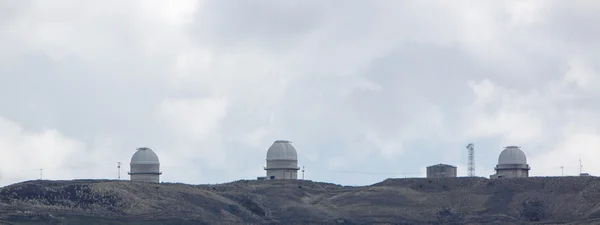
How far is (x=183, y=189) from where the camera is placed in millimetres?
141750

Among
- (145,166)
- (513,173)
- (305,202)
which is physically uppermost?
(145,166)

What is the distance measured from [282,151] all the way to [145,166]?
18.1 metres

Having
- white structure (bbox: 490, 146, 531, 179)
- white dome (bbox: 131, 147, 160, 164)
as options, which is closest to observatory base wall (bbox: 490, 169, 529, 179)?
white structure (bbox: 490, 146, 531, 179)

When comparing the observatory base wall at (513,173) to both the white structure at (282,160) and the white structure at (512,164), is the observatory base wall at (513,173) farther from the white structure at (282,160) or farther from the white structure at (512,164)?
the white structure at (282,160)

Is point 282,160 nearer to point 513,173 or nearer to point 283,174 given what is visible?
point 283,174

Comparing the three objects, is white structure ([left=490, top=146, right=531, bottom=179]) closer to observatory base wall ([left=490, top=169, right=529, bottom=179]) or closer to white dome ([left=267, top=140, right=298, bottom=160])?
observatory base wall ([left=490, top=169, right=529, bottom=179])

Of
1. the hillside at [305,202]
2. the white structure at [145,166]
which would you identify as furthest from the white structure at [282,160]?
the white structure at [145,166]

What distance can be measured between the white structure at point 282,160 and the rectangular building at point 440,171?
17873mm

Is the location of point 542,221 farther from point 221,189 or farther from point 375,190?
point 221,189

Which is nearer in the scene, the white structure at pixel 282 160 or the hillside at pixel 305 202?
the hillside at pixel 305 202

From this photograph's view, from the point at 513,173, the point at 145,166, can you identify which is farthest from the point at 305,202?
the point at 513,173

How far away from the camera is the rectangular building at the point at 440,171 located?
16512 centimetres

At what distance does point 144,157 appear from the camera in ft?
533

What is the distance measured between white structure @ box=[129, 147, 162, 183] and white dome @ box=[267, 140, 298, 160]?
15.0 metres
